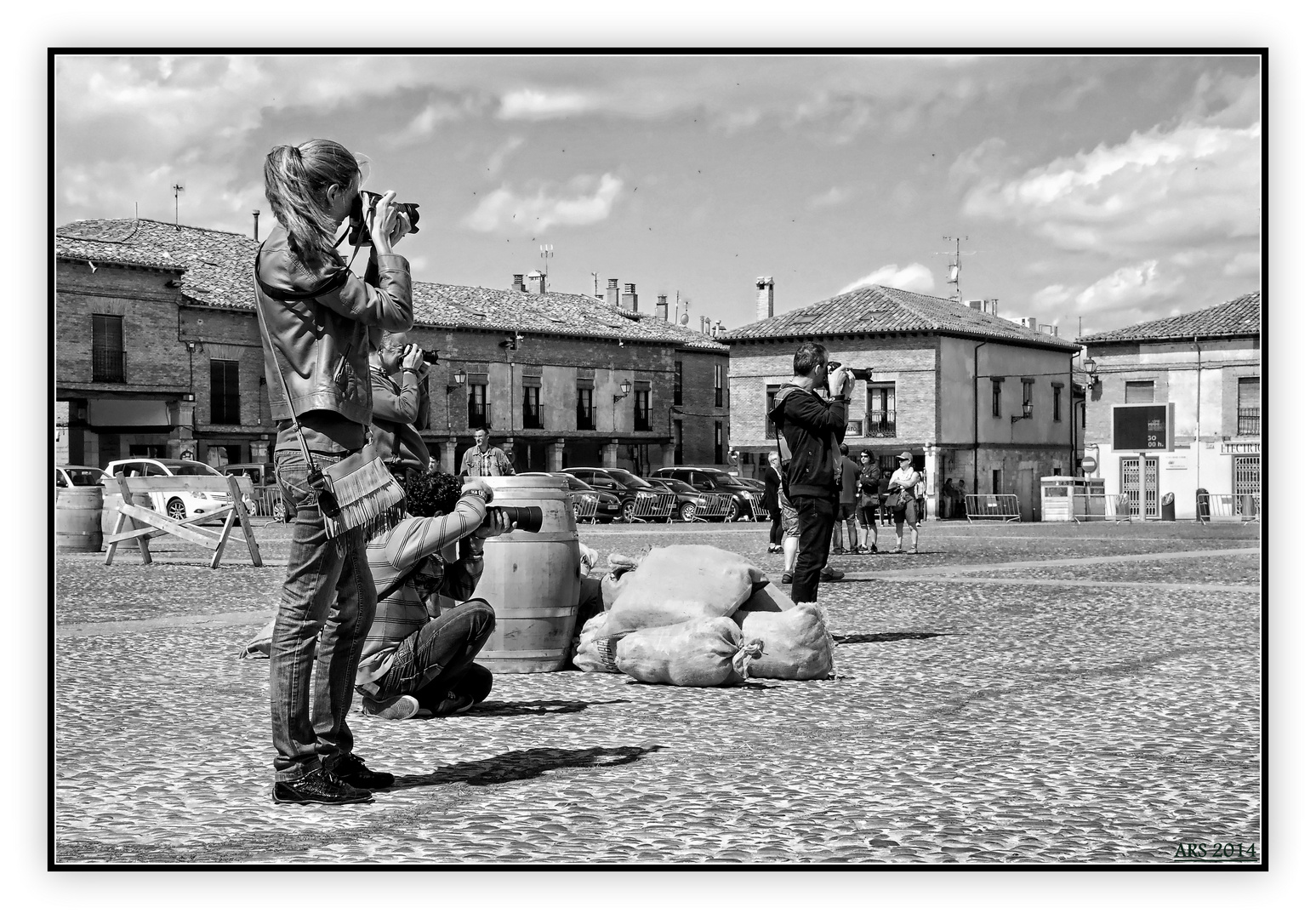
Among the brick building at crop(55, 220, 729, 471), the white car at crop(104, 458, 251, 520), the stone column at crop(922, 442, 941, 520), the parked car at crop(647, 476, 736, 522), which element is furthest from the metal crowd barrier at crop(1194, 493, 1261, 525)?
the white car at crop(104, 458, 251, 520)

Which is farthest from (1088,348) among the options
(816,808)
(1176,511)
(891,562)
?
(816,808)

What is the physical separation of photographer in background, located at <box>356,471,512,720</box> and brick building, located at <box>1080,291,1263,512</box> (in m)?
34.7

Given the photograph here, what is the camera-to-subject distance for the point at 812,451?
820 centimetres

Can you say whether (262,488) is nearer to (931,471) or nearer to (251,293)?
(251,293)

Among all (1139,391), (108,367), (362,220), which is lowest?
(362,220)

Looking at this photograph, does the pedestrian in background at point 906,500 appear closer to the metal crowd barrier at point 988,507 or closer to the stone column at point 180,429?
the metal crowd barrier at point 988,507

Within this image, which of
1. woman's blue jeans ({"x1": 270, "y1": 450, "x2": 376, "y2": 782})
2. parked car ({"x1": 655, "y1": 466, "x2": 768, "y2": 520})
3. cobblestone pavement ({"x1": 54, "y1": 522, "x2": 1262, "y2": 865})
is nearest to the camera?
cobblestone pavement ({"x1": 54, "y1": 522, "x2": 1262, "y2": 865})

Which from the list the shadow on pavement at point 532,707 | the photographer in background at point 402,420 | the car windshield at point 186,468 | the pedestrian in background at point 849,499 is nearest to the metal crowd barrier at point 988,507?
the car windshield at point 186,468

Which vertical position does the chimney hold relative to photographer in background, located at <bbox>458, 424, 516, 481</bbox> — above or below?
above

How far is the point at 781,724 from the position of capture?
5715 millimetres

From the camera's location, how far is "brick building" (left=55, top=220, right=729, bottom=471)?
41812mm

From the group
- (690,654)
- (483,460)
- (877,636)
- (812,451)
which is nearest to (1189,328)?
(483,460)

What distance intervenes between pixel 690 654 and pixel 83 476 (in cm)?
2727

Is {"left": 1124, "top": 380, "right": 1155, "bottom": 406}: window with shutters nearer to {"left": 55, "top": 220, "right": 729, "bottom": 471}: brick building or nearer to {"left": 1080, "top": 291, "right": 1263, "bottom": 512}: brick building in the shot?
{"left": 1080, "top": 291, "right": 1263, "bottom": 512}: brick building
